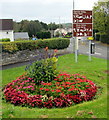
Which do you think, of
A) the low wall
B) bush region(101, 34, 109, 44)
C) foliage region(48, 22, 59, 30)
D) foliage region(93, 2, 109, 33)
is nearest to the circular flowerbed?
the low wall

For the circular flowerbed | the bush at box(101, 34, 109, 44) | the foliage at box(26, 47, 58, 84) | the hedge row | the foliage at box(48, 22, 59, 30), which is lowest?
the circular flowerbed

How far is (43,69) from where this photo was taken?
7461 millimetres

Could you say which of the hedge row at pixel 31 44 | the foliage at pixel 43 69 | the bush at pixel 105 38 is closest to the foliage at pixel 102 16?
the bush at pixel 105 38

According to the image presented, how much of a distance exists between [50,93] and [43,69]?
1.15 meters

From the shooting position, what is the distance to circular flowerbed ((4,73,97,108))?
6.33 metres

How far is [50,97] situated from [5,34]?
41887mm

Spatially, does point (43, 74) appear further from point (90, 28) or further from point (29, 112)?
point (90, 28)

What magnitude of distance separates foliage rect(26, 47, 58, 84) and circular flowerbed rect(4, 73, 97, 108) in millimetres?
159

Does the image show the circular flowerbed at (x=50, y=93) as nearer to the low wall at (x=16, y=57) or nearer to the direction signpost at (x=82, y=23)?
the low wall at (x=16, y=57)

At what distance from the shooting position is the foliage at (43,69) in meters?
7.40

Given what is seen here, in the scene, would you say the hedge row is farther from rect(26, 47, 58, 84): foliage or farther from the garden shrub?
rect(26, 47, 58, 84): foliage

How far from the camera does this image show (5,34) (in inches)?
1820

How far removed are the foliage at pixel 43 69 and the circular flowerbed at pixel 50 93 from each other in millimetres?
159

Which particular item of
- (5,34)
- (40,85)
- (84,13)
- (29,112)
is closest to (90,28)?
(84,13)
